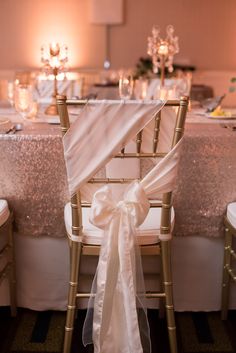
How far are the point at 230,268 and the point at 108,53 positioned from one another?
16.4ft

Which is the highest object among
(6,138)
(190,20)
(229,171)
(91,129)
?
(190,20)

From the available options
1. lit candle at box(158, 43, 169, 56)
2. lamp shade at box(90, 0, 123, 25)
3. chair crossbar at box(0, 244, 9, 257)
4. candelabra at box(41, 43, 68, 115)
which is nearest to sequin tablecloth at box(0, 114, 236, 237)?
chair crossbar at box(0, 244, 9, 257)

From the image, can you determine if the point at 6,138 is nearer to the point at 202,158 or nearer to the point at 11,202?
the point at 11,202

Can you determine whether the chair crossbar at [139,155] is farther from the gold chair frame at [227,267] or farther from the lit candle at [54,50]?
the lit candle at [54,50]

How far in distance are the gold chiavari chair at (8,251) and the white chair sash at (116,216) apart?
38 cm

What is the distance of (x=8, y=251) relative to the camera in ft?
5.92

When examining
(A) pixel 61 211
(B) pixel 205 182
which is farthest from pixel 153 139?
(A) pixel 61 211

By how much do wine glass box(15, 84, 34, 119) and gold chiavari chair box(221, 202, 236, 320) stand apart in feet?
3.56

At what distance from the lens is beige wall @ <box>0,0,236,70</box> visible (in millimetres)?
6125

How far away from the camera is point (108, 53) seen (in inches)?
248

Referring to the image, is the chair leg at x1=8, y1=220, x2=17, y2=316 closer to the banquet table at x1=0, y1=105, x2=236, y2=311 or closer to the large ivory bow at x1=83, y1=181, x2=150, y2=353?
the banquet table at x1=0, y1=105, x2=236, y2=311

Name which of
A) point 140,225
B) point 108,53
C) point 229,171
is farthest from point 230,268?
point 108,53

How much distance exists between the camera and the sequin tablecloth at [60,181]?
1.76 metres

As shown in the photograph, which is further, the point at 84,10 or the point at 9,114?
the point at 84,10
